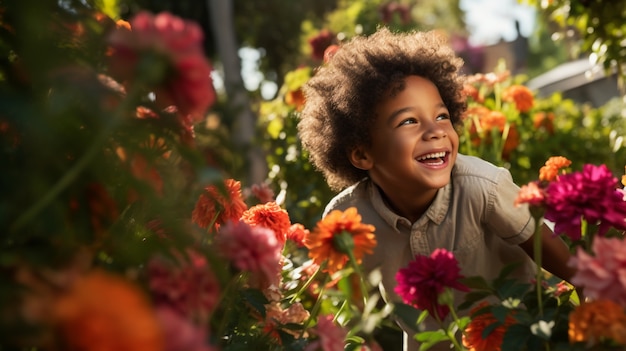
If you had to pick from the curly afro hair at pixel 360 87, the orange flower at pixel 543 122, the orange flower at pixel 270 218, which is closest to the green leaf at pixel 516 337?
the orange flower at pixel 270 218

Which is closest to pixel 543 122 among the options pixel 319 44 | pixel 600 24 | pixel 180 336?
pixel 600 24

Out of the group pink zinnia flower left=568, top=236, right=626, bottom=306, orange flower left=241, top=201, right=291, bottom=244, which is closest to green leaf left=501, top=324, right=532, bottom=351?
pink zinnia flower left=568, top=236, right=626, bottom=306

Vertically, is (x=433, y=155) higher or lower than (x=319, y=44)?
lower

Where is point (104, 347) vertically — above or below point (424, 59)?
below

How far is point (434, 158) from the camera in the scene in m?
2.13

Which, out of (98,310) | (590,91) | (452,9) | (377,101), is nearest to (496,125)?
(377,101)

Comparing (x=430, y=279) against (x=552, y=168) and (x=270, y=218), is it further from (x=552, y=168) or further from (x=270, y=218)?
(x=552, y=168)

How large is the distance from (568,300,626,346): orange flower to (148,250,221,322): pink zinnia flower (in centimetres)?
55

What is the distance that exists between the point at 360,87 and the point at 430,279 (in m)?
0.86

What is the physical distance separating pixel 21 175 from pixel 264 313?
0.69 meters

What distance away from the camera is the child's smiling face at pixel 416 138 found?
2105 mm

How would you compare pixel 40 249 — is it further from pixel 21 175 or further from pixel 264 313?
pixel 264 313

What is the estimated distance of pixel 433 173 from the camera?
210 cm

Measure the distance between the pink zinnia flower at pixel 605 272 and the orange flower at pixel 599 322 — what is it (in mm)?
19
